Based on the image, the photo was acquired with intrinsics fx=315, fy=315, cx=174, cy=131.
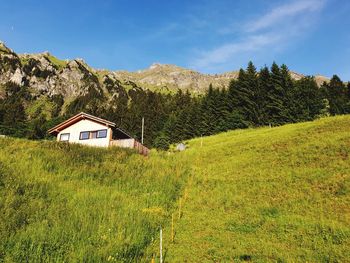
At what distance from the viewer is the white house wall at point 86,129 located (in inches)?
1796

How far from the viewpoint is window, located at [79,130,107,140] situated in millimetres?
46281

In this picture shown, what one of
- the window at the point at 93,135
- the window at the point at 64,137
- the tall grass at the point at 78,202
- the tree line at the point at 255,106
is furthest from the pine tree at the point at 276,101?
the window at the point at 64,137

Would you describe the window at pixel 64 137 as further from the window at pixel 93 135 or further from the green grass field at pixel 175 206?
the green grass field at pixel 175 206

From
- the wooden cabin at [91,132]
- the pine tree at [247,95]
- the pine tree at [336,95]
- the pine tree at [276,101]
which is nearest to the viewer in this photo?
the wooden cabin at [91,132]

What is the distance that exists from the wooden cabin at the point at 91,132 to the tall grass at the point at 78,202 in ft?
40.7

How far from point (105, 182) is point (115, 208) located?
6.08 meters

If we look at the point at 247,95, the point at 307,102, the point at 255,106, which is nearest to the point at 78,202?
the point at 255,106

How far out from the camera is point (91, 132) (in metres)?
47.4

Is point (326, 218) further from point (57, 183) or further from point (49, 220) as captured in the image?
point (57, 183)

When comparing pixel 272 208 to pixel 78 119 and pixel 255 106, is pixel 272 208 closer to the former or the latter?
pixel 78 119

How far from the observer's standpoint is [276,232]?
15.2 meters

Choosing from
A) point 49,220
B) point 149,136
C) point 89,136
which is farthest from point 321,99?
point 49,220

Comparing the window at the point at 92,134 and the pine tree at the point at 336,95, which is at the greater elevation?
the pine tree at the point at 336,95

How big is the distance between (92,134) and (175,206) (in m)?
29.0
